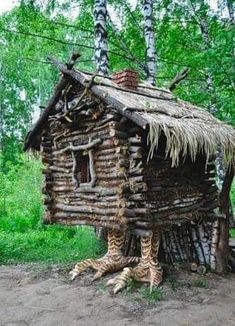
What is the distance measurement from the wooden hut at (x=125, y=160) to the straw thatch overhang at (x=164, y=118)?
0.7 inches

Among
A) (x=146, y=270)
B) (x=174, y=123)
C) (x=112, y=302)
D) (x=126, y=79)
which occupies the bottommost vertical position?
(x=112, y=302)

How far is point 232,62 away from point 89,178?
12.5 ft

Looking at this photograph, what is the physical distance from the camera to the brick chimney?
912cm

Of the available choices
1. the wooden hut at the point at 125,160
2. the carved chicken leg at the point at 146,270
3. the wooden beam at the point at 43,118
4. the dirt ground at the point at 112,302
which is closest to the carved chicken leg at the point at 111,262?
the wooden hut at the point at 125,160

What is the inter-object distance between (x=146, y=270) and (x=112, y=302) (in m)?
1.17

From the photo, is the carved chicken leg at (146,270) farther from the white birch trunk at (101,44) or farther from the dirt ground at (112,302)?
the white birch trunk at (101,44)

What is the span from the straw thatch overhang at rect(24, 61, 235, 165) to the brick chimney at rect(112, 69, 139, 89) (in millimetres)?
208

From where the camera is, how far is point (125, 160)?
765cm

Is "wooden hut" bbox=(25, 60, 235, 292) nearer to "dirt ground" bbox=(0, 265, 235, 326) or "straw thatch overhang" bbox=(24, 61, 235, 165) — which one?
"straw thatch overhang" bbox=(24, 61, 235, 165)

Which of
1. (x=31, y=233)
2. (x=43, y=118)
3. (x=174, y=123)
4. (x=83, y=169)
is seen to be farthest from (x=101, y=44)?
(x=31, y=233)

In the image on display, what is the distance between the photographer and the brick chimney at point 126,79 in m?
9.12

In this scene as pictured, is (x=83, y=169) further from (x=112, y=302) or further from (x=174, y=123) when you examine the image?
(x=112, y=302)

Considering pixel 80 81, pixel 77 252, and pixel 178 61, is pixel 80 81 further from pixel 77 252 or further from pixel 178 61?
pixel 178 61

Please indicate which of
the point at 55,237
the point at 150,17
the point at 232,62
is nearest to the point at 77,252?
the point at 55,237
